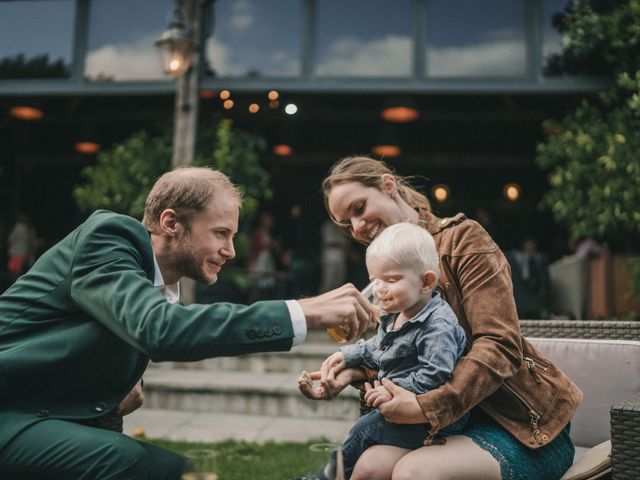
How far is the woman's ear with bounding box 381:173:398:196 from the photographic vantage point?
2.54m

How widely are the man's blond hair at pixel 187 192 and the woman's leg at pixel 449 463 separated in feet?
3.16

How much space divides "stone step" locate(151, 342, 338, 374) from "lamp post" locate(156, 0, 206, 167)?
2215 millimetres

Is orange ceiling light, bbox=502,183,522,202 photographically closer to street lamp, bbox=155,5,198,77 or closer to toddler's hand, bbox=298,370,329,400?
street lamp, bbox=155,5,198,77

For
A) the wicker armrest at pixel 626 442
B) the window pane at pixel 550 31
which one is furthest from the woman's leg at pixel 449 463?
the window pane at pixel 550 31

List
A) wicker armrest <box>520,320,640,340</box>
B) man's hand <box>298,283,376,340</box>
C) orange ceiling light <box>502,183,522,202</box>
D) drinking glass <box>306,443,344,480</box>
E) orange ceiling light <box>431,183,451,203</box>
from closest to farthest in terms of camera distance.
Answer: drinking glass <box>306,443,344,480</box> → man's hand <box>298,283,376,340</box> → wicker armrest <box>520,320,640,340</box> → orange ceiling light <box>502,183,522,202</box> → orange ceiling light <box>431,183,451,203</box>

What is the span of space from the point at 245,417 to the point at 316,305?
422 cm

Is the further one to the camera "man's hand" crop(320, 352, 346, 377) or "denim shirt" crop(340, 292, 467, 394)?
"man's hand" crop(320, 352, 346, 377)

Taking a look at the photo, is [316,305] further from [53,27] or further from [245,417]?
[53,27]

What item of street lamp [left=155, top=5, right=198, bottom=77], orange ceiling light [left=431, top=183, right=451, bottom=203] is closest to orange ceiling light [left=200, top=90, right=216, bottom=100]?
street lamp [left=155, top=5, right=198, bottom=77]

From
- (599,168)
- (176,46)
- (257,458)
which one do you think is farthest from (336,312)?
(176,46)

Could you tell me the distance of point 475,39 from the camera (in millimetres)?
8242

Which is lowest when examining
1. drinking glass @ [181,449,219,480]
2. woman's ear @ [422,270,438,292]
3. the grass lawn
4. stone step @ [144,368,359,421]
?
the grass lawn

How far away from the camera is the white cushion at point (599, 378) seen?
8.52 ft

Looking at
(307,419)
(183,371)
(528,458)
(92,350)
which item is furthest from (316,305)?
(183,371)
